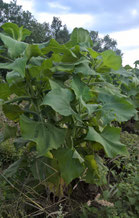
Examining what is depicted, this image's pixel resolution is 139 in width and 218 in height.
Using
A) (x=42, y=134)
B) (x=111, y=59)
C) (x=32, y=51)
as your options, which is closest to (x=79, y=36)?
(x=111, y=59)

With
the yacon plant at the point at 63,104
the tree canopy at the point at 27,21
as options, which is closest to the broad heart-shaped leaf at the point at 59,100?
the yacon plant at the point at 63,104

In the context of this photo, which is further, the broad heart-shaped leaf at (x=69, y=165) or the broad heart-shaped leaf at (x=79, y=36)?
the broad heart-shaped leaf at (x=79, y=36)

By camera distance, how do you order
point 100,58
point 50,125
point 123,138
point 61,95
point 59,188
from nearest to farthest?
1. point 61,95
2. point 50,125
3. point 100,58
4. point 59,188
5. point 123,138

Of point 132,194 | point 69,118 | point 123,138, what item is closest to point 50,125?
point 69,118

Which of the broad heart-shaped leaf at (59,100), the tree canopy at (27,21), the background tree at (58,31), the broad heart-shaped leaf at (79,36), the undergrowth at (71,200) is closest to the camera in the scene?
the broad heart-shaped leaf at (59,100)

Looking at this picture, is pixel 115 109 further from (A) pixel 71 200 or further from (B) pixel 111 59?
(A) pixel 71 200

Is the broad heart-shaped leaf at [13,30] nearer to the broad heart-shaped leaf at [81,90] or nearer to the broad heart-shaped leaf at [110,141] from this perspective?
the broad heart-shaped leaf at [81,90]

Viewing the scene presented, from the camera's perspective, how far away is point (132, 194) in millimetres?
1201

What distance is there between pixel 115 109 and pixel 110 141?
0.15m

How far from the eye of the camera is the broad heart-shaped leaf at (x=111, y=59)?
1.19 m

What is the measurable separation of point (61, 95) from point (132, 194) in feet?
2.12

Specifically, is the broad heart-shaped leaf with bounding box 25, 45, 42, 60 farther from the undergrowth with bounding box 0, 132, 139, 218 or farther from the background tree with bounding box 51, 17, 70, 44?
the background tree with bounding box 51, 17, 70, 44

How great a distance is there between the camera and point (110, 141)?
3.57 feet

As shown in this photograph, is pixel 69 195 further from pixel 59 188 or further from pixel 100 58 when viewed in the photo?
pixel 100 58
